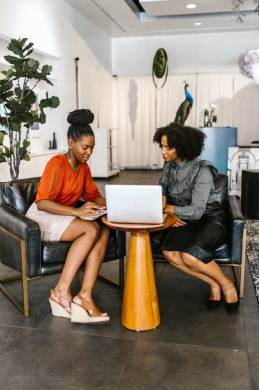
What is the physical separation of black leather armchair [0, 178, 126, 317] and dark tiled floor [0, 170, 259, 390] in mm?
308

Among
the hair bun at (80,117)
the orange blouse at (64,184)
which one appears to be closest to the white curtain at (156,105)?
the orange blouse at (64,184)

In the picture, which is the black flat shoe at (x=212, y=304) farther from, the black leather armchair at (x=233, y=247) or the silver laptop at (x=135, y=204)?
the silver laptop at (x=135, y=204)

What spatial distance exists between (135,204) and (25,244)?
30.7 inches

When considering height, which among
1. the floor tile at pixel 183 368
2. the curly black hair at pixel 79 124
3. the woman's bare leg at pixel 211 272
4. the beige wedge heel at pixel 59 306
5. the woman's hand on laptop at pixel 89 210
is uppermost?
the curly black hair at pixel 79 124

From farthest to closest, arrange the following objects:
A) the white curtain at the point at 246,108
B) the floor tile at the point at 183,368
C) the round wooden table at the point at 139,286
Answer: the white curtain at the point at 246,108 < the round wooden table at the point at 139,286 < the floor tile at the point at 183,368

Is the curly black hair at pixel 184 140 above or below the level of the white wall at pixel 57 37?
below

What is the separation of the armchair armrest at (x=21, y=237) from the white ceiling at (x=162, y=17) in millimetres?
5945

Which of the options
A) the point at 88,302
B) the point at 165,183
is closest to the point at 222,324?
the point at 88,302

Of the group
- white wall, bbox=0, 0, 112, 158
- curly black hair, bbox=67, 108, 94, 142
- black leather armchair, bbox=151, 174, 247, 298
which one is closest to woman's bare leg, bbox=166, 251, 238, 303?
black leather armchair, bbox=151, 174, 247, 298

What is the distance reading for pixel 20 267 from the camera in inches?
103

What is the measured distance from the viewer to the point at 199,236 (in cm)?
263

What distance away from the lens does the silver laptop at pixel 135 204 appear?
7.32 ft

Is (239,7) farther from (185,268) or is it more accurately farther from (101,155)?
(185,268)

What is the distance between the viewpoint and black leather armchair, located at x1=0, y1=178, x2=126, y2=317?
254 centimetres
